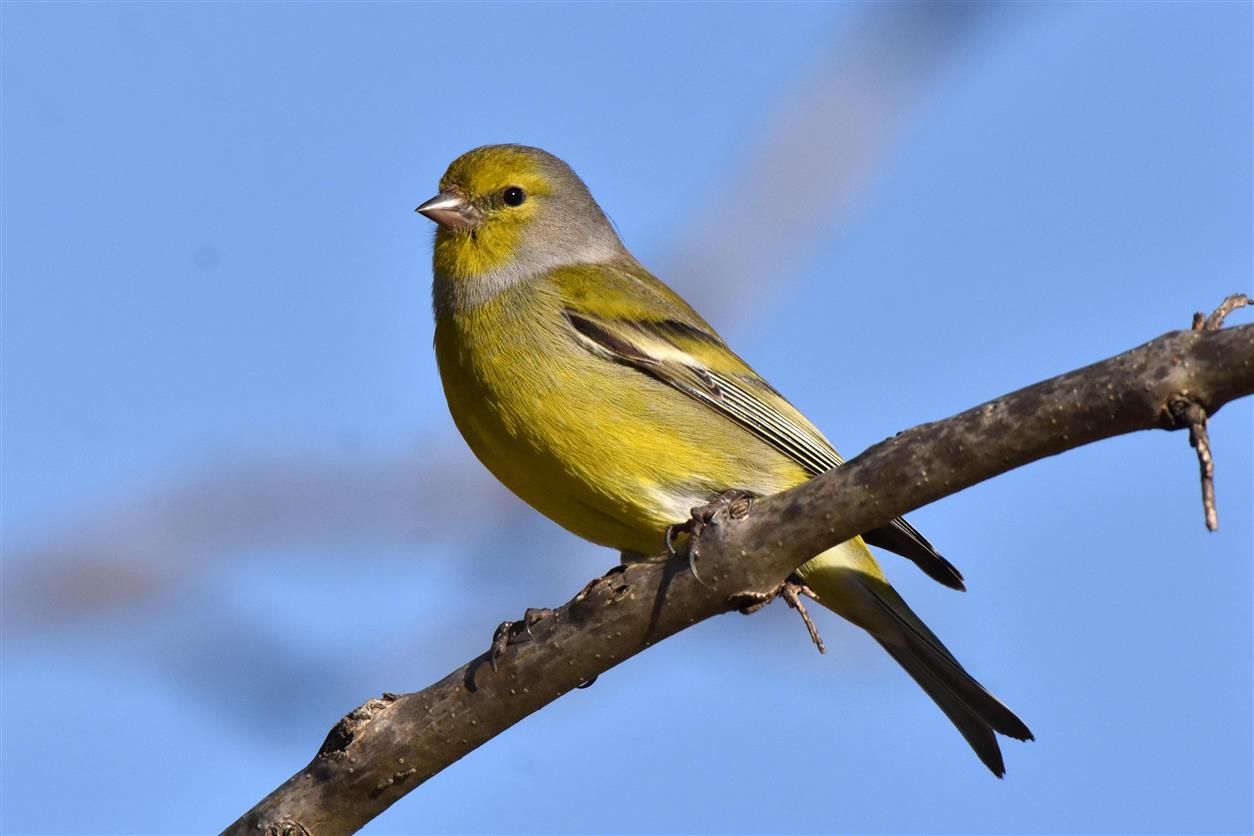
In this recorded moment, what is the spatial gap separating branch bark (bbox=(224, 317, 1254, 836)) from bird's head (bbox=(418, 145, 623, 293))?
8.25ft

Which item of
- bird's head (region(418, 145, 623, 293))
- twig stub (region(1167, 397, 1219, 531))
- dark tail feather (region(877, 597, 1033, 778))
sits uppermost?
bird's head (region(418, 145, 623, 293))

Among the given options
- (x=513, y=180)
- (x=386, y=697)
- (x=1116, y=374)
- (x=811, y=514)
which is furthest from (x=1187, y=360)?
(x=513, y=180)

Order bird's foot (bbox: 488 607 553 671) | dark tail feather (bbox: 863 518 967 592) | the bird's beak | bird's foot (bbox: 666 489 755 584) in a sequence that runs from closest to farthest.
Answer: bird's foot (bbox: 666 489 755 584)
bird's foot (bbox: 488 607 553 671)
dark tail feather (bbox: 863 518 967 592)
the bird's beak

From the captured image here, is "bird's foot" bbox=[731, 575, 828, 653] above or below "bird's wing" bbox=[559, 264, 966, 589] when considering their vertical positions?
below

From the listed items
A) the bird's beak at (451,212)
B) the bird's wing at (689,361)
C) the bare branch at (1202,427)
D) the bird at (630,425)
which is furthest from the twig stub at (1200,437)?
the bird's beak at (451,212)

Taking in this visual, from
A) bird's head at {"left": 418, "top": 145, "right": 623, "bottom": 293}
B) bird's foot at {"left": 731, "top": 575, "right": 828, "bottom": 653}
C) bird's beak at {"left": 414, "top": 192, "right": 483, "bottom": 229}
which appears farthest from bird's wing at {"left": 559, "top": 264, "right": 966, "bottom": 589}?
bird's foot at {"left": 731, "top": 575, "right": 828, "bottom": 653}

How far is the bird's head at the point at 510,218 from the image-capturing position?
7.01 m

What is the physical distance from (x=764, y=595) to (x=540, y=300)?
257cm

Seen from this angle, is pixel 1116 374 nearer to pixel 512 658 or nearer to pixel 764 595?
pixel 764 595

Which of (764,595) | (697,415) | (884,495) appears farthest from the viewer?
(697,415)

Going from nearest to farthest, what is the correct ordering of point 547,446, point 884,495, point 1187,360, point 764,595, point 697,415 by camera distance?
1. point 1187,360
2. point 884,495
3. point 764,595
4. point 547,446
5. point 697,415

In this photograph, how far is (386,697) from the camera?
4.81m

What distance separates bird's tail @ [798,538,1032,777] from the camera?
6.03 m

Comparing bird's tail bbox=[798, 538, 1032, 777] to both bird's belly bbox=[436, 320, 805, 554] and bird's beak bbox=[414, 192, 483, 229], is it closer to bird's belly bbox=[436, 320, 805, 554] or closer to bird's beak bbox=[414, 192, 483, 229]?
bird's belly bbox=[436, 320, 805, 554]
